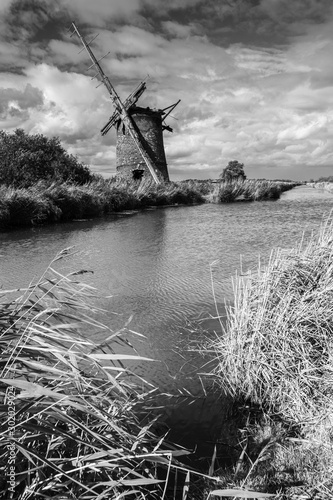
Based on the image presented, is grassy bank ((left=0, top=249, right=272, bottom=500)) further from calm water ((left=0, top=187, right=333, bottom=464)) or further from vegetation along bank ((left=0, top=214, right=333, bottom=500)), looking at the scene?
calm water ((left=0, top=187, right=333, bottom=464))

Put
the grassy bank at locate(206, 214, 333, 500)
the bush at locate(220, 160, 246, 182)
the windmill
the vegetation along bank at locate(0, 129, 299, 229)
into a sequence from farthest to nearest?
the bush at locate(220, 160, 246, 182), the windmill, the vegetation along bank at locate(0, 129, 299, 229), the grassy bank at locate(206, 214, 333, 500)

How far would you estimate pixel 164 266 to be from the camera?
7.52m

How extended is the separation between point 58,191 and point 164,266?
8842mm

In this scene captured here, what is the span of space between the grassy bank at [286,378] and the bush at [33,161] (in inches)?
582

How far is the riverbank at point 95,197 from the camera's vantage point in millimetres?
13398

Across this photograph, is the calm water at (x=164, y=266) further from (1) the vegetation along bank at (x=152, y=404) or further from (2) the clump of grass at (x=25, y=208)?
(2) the clump of grass at (x=25, y=208)

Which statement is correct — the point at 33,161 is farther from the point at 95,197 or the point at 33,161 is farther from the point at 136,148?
the point at 136,148

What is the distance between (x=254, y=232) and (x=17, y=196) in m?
7.87

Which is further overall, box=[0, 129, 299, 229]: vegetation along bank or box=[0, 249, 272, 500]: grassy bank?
box=[0, 129, 299, 229]: vegetation along bank

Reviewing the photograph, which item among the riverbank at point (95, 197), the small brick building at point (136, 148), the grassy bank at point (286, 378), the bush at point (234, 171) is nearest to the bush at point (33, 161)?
the riverbank at point (95, 197)

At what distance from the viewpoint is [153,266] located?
756 cm

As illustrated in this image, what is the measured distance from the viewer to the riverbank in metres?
13.4

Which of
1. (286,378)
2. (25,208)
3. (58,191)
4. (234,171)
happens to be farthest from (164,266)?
(234,171)

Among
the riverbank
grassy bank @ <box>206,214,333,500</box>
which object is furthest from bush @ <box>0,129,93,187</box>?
grassy bank @ <box>206,214,333,500</box>
